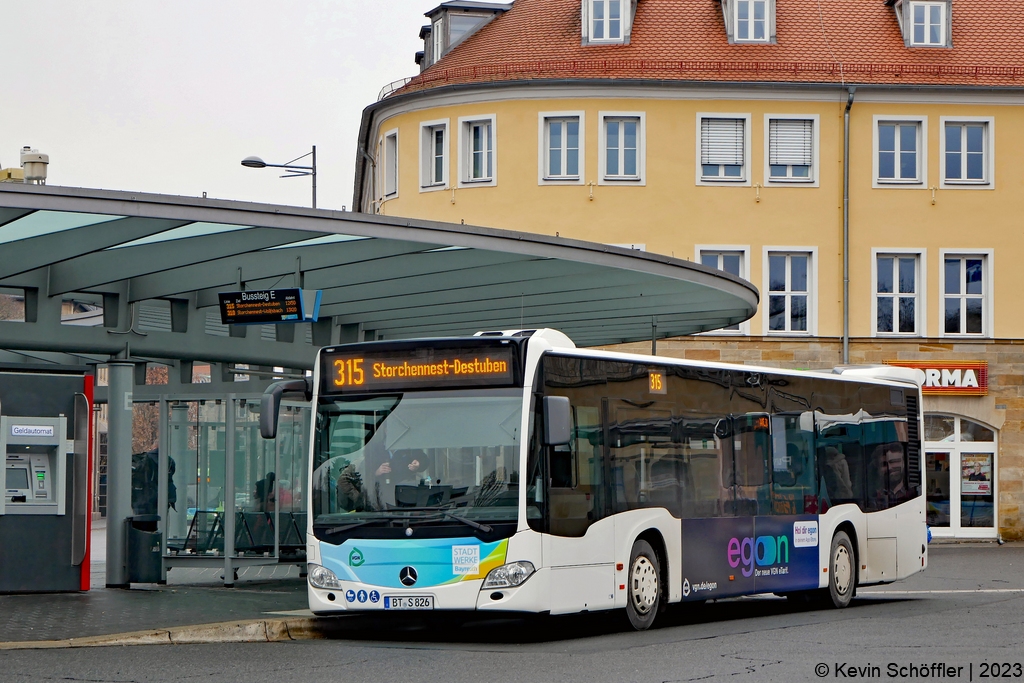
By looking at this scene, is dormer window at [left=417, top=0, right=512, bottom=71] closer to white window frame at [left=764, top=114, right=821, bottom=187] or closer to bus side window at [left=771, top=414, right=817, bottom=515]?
white window frame at [left=764, top=114, right=821, bottom=187]

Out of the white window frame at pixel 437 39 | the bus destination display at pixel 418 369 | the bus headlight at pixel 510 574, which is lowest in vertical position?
the bus headlight at pixel 510 574

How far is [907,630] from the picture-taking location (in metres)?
13.6

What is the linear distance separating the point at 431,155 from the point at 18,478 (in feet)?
68.1

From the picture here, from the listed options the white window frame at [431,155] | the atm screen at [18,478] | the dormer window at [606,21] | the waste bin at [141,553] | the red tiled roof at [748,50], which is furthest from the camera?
the dormer window at [606,21]

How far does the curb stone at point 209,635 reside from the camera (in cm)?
1193

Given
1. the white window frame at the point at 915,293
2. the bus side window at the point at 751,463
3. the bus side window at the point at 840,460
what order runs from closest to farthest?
the bus side window at the point at 751,463 < the bus side window at the point at 840,460 < the white window frame at the point at 915,293

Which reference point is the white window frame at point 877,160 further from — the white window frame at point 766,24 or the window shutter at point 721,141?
the white window frame at point 766,24

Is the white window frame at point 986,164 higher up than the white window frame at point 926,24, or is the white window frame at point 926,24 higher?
the white window frame at point 926,24

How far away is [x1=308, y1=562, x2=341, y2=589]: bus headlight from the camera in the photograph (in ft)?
42.5

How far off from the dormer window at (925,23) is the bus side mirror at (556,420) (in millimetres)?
26748

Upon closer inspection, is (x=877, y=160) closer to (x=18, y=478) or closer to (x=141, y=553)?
(x=141, y=553)

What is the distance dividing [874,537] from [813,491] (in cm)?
172

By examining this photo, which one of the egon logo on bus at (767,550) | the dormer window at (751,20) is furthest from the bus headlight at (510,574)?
the dormer window at (751,20)

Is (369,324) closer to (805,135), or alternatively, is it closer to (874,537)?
(874,537)
